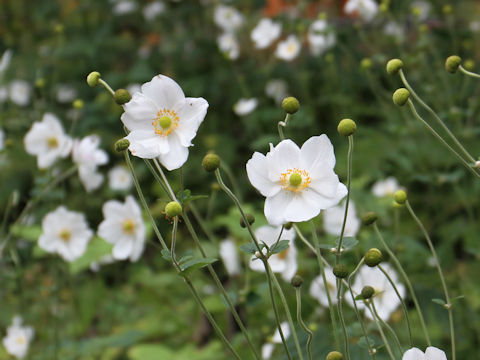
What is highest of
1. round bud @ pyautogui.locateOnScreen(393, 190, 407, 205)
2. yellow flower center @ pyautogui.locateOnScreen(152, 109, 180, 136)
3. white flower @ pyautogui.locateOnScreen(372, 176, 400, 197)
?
yellow flower center @ pyautogui.locateOnScreen(152, 109, 180, 136)

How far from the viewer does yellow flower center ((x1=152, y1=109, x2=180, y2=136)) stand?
1.07 metres

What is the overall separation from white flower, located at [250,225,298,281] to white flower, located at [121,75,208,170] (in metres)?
0.37

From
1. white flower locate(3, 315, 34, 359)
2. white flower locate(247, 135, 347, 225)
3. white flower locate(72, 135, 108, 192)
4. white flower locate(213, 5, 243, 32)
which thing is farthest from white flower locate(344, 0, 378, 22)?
white flower locate(3, 315, 34, 359)

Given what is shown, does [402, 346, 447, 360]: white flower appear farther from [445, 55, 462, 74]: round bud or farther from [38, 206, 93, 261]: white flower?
[38, 206, 93, 261]: white flower

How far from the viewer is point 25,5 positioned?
448 cm

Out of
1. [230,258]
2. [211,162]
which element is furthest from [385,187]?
[211,162]

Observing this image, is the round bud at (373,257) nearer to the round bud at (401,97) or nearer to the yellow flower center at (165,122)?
the round bud at (401,97)

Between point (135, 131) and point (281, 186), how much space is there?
0.28 metres

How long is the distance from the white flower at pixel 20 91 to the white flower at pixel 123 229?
2438 millimetres

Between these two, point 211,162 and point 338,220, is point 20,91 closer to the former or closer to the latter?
point 338,220

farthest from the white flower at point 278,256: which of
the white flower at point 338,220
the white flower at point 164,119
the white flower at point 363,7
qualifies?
the white flower at point 363,7

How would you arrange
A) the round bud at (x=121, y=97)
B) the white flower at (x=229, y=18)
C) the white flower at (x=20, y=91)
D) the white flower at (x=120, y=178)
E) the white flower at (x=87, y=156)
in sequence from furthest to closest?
the white flower at (x=20, y=91) < the white flower at (x=120, y=178) < the white flower at (x=229, y=18) < the white flower at (x=87, y=156) < the round bud at (x=121, y=97)

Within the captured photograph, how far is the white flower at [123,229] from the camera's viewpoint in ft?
4.98

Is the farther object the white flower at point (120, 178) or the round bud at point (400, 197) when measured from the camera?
the white flower at point (120, 178)
